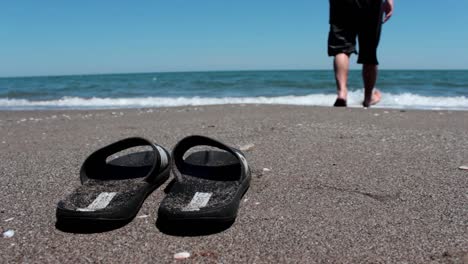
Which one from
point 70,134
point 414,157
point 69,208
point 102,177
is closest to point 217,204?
point 69,208

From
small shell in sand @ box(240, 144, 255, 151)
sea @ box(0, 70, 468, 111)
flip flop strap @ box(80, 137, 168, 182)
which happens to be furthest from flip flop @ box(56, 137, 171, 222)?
sea @ box(0, 70, 468, 111)

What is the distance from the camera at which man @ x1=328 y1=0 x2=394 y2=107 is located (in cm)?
348

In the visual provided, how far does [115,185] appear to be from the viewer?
143 centimetres

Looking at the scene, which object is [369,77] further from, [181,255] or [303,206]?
[181,255]

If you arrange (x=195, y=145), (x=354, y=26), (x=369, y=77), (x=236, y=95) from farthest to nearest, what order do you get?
1. (x=236, y=95)
2. (x=369, y=77)
3. (x=354, y=26)
4. (x=195, y=145)

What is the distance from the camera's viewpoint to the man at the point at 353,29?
11.4 feet

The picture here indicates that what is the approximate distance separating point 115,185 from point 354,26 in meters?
2.75

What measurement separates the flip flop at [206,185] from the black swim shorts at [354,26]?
7.40 ft

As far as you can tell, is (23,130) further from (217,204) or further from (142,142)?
(217,204)

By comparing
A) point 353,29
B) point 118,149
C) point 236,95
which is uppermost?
point 353,29

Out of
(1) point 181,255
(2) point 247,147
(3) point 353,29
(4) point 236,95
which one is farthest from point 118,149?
(4) point 236,95

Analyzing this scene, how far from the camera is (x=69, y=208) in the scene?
1.21 metres

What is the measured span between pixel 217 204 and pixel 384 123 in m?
2.46

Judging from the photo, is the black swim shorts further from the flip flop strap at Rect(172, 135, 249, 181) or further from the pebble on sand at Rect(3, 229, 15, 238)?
the pebble on sand at Rect(3, 229, 15, 238)
